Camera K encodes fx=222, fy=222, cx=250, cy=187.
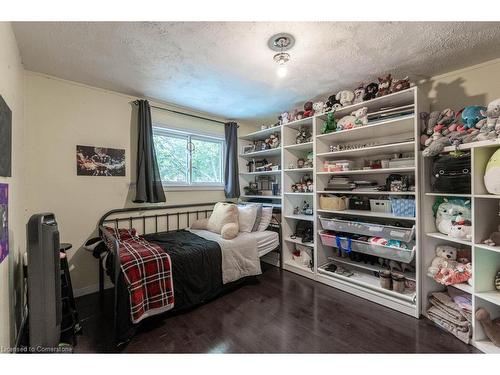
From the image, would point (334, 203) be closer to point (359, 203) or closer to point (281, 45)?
point (359, 203)

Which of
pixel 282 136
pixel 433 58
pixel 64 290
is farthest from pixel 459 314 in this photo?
pixel 64 290

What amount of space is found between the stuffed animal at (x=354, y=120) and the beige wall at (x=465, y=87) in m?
0.68

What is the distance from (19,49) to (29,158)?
0.91 metres

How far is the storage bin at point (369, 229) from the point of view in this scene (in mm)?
1948

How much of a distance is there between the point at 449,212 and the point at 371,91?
1.25m

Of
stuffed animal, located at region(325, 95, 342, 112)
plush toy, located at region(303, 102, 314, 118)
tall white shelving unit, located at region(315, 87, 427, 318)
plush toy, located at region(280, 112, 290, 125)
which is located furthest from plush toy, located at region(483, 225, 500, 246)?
plush toy, located at region(280, 112, 290, 125)

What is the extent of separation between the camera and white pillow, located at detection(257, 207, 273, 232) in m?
2.99

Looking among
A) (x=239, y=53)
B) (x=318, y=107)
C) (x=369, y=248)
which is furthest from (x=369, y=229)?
(x=239, y=53)

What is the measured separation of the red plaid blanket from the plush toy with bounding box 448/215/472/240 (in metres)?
2.22

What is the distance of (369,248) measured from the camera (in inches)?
86.0

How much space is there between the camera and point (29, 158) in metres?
2.06

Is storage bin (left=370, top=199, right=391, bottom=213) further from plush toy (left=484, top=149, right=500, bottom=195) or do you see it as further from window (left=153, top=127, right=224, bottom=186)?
window (left=153, top=127, right=224, bottom=186)
